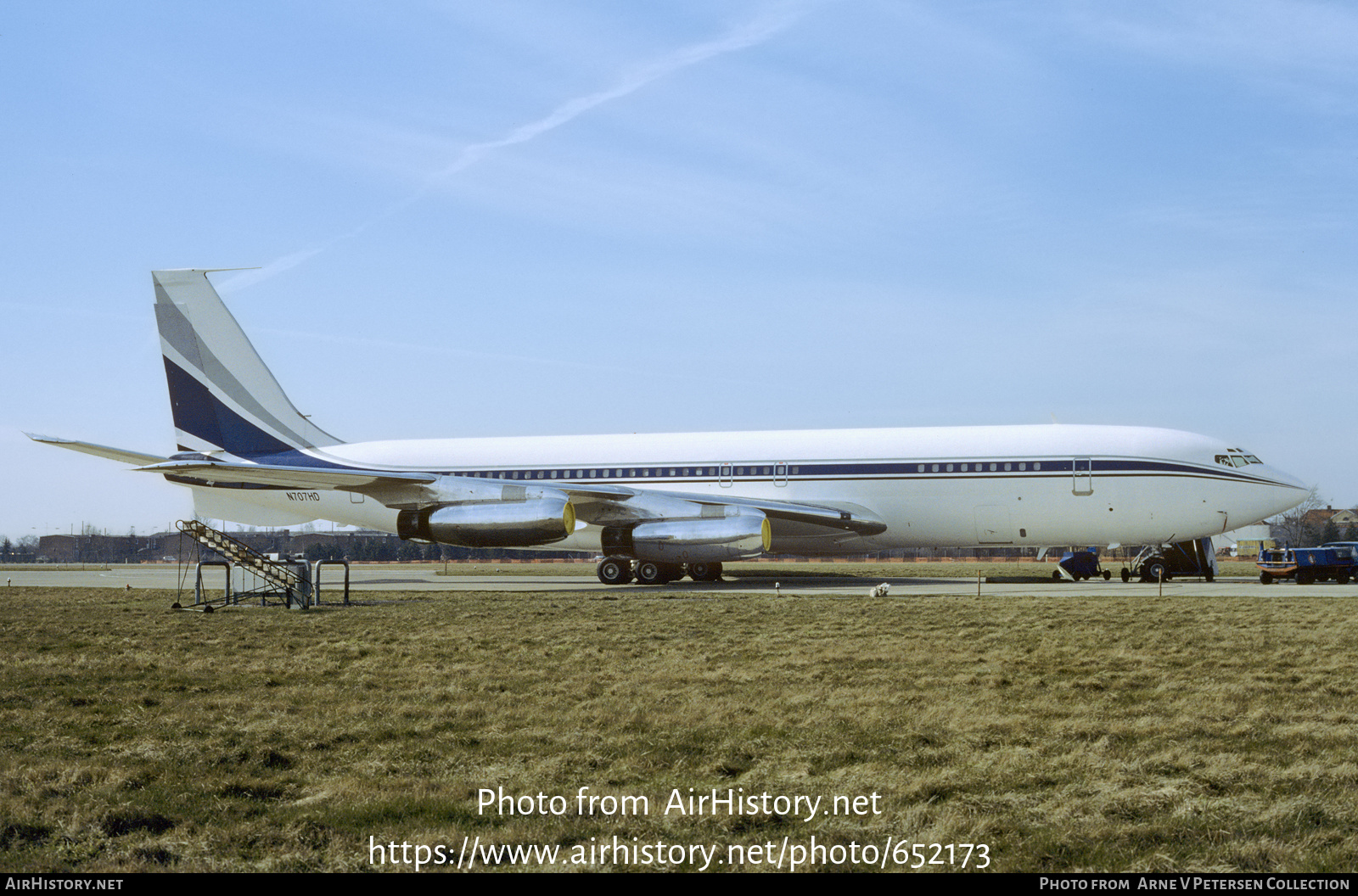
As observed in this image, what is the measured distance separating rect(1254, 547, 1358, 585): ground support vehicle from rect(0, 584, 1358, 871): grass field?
1500 cm

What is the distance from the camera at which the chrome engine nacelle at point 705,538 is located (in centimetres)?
2512

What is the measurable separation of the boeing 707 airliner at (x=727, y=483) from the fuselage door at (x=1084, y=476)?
5 cm

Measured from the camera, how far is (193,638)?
14680 mm

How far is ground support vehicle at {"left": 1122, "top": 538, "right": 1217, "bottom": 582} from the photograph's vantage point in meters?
27.8

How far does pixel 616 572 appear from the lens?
1117 inches

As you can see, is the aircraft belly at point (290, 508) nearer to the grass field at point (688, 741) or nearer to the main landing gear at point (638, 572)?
the main landing gear at point (638, 572)

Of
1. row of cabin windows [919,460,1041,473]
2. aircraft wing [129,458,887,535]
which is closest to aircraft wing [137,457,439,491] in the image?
aircraft wing [129,458,887,535]

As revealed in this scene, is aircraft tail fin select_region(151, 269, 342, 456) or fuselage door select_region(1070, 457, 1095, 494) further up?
aircraft tail fin select_region(151, 269, 342, 456)

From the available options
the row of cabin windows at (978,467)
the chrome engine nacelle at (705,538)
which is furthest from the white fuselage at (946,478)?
the chrome engine nacelle at (705,538)

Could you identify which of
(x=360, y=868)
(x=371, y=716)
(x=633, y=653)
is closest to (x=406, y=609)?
(x=633, y=653)

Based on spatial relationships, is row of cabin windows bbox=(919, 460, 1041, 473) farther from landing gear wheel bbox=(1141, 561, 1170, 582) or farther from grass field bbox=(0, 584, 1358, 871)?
grass field bbox=(0, 584, 1358, 871)

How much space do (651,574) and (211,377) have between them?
1430 cm

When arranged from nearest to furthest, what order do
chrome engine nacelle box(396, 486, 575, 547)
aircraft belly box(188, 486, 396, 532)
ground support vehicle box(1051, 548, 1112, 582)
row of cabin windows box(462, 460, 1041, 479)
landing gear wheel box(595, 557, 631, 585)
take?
chrome engine nacelle box(396, 486, 575, 547)
row of cabin windows box(462, 460, 1041, 479)
landing gear wheel box(595, 557, 631, 585)
ground support vehicle box(1051, 548, 1112, 582)
aircraft belly box(188, 486, 396, 532)
